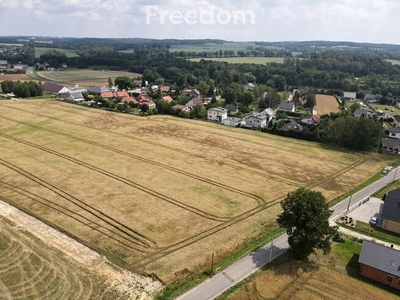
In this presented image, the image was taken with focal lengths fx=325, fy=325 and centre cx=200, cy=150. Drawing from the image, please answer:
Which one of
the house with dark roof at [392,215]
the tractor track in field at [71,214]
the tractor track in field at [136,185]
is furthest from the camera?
the tractor track in field at [136,185]

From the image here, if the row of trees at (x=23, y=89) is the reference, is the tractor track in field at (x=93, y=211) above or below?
below

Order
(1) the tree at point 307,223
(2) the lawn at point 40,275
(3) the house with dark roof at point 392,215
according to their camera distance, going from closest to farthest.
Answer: (2) the lawn at point 40,275
(1) the tree at point 307,223
(3) the house with dark roof at point 392,215

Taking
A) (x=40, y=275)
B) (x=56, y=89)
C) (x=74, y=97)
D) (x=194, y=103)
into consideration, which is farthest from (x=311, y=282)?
(x=56, y=89)

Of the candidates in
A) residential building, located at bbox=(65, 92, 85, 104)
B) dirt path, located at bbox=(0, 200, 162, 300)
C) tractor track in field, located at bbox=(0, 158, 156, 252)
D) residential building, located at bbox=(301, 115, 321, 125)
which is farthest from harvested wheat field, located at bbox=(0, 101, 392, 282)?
residential building, located at bbox=(65, 92, 85, 104)

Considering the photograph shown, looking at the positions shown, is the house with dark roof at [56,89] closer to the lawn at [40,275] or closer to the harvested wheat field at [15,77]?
the harvested wheat field at [15,77]

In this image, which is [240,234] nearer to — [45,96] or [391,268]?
[391,268]

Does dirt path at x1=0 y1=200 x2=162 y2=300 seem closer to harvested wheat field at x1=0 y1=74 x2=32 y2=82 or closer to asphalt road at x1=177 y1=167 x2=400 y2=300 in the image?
asphalt road at x1=177 y1=167 x2=400 y2=300

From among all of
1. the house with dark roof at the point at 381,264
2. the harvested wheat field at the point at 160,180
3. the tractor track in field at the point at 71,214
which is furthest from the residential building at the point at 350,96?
the tractor track in field at the point at 71,214
